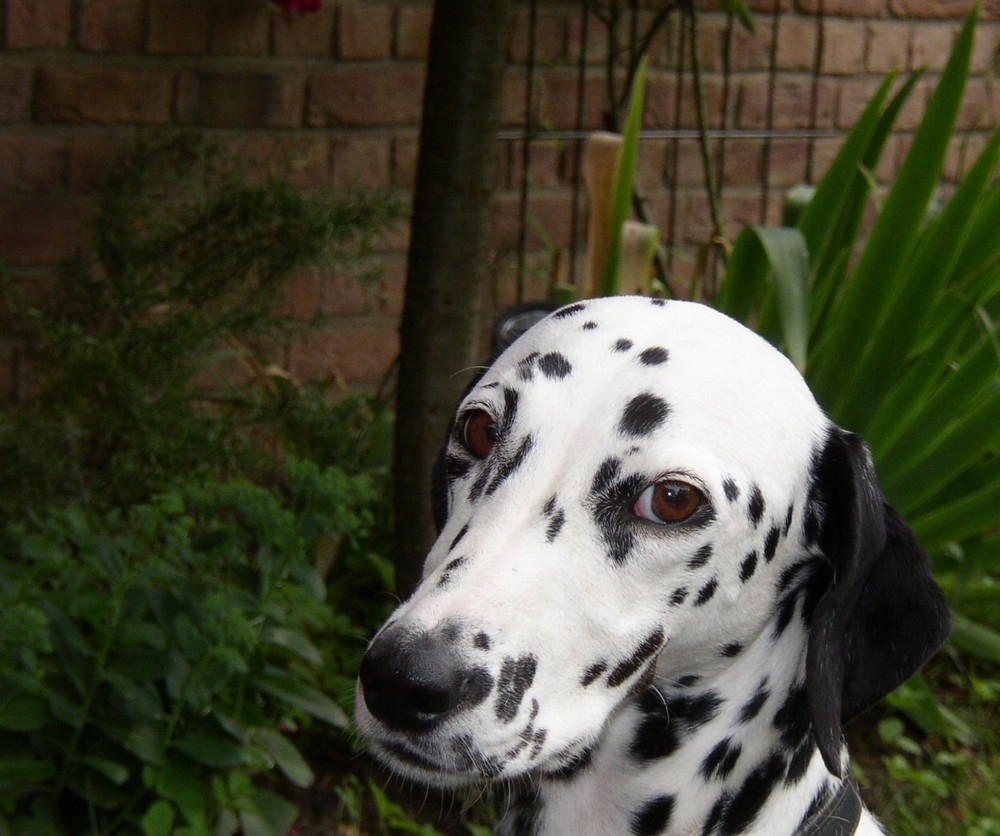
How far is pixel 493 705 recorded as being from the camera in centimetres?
171

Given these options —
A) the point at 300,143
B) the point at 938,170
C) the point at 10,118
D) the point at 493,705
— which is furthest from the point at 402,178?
the point at 493,705

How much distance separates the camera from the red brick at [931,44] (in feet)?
18.9

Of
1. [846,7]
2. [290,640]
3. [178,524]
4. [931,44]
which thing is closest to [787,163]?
[846,7]

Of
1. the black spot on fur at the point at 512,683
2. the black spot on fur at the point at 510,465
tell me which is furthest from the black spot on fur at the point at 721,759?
the black spot on fur at the point at 510,465

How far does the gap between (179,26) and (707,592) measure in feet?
9.94

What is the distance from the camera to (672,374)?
1989 mm

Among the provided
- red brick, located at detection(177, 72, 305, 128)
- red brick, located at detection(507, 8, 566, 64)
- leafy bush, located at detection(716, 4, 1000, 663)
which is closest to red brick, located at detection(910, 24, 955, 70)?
red brick, located at detection(507, 8, 566, 64)

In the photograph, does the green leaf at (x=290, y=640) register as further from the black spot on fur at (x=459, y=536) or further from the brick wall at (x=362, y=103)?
the brick wall at (x=362, y=103)

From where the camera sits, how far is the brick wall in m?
4.01

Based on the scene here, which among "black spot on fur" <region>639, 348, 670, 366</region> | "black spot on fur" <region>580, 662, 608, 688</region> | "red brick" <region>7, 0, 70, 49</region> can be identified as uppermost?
"red brick" <region>7, 0, 70, 49</region>

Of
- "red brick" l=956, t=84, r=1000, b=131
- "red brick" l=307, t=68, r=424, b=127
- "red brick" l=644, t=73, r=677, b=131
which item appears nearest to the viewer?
"red brick" l=307, t=68, r=424, b=127

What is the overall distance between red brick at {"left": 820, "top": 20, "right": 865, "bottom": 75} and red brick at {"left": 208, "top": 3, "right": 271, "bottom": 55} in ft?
8.48

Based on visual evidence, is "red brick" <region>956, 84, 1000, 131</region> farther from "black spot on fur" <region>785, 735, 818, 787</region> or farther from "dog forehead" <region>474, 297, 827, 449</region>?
"black spot on fur" <region>785, 735, 818, 787</region>

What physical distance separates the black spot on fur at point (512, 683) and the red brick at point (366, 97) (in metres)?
3.10
